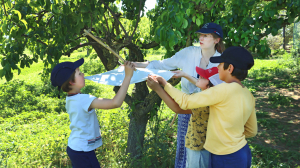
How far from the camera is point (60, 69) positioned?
1.89 meters

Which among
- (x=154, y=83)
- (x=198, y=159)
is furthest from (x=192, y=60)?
(x=198, y=159)

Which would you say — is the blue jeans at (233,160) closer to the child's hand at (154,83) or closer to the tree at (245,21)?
the child's hand at (154,83)

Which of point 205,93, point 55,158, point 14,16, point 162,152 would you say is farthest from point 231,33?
point 55,158

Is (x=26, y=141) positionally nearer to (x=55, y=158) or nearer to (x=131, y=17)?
(x=55, y=158)

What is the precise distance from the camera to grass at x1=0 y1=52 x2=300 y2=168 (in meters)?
3.68

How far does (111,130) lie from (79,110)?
2927 mm

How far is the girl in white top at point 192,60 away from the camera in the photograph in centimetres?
230

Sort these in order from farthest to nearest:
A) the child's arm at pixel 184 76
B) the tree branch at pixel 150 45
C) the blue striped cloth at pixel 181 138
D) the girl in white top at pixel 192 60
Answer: the tree branch at pixel 150 45
the blue striped cloth at pixel 181 138
the girl in white top at pixel 192 60
the child's arm at pixel 184 76

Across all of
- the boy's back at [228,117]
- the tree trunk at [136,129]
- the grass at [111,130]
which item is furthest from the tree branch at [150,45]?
the boy's back at [228,117]

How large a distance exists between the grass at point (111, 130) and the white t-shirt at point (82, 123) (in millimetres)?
1308

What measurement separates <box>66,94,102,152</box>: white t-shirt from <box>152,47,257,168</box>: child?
2.27 feet

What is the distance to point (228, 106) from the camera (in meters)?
1.61

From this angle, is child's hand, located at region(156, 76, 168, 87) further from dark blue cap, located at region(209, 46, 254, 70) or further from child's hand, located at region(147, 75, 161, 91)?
dark blue cap, located at region(209, 46, 254, 70)

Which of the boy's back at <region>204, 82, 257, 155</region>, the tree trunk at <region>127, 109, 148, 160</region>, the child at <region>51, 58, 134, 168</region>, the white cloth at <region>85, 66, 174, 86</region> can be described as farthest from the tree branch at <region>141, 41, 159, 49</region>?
the boy's back at <region>204, 82, 257, 155</region>
